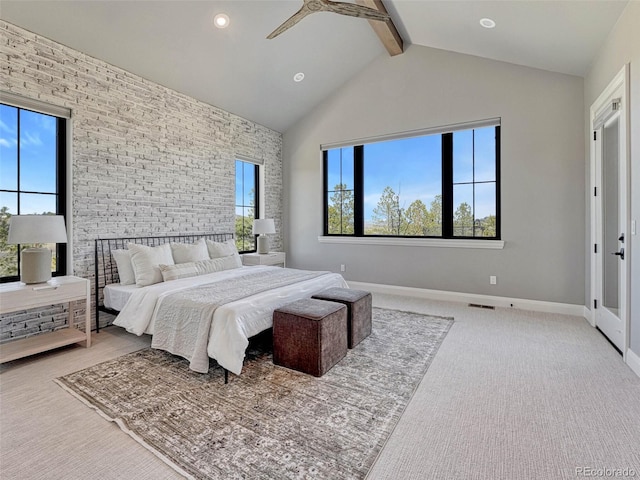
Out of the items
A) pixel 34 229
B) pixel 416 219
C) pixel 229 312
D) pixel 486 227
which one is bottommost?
pixel 229 312

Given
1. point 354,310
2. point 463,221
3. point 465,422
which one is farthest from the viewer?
point 463,221

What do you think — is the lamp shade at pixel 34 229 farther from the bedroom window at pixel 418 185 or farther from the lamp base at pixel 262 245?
the bedroom window at pixel 418 185

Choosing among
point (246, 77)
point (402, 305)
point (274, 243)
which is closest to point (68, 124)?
point (246, 77)

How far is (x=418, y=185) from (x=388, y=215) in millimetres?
706

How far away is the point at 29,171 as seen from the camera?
10.8 ft

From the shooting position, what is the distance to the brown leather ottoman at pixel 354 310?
305 centimetres

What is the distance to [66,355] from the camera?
2969mm

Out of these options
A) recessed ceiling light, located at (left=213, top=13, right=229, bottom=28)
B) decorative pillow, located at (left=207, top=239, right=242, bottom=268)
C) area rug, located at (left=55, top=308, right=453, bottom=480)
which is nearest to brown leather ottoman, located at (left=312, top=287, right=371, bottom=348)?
area rug, located at (left=55, top=308, right=453, bottom=480)

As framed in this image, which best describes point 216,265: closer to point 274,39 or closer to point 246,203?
point 246,203

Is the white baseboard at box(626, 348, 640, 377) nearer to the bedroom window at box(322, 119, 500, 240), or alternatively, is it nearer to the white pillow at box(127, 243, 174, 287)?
the bedroom window at box(322, 119, 500, 240)

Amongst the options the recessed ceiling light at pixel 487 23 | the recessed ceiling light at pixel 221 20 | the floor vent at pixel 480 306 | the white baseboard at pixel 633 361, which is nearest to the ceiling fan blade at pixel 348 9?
the recessed ceiling light at pixel 487 23

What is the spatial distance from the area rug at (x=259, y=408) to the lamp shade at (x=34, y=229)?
1.20m

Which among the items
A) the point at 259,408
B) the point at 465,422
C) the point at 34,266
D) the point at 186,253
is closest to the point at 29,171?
the point at 34,266

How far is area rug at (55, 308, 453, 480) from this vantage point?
5.38ft
